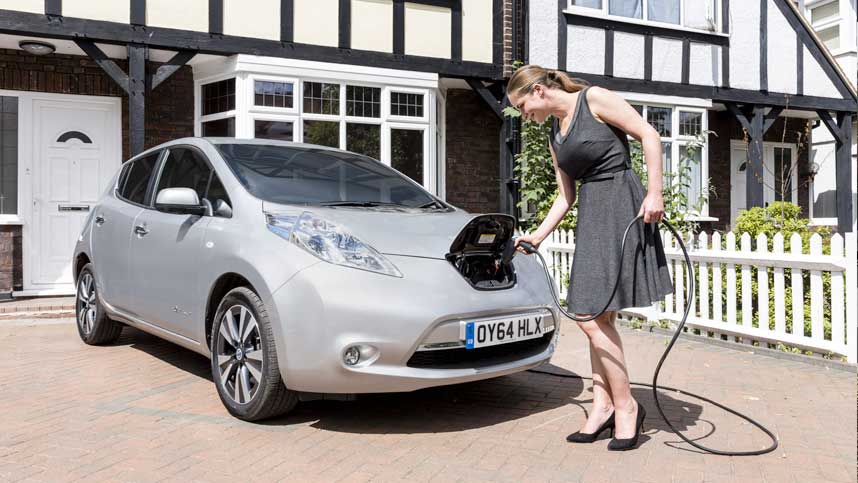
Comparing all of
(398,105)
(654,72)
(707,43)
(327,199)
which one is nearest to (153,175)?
(327,199)

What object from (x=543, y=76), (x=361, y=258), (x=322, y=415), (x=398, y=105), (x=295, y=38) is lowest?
(x=322, y=415)

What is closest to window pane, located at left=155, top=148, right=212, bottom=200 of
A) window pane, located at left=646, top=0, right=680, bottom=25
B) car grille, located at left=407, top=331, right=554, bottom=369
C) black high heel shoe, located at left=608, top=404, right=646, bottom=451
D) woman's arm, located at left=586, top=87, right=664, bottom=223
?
car grille, located at left=407, top=331, right=554, bottom=369

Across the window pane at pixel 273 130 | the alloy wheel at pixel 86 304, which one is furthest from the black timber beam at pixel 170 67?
the alloy wheel at pixel 86 304

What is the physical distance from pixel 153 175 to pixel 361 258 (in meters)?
2.41

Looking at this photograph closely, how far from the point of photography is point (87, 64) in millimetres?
9609

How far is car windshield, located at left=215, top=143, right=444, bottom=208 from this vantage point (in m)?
4.19

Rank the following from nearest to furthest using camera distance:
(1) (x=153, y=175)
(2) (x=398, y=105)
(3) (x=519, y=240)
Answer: (3) (x=519, y=240), (1) (x=153, y=175), (2) (x=398, y=105)

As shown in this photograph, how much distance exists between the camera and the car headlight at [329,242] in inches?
138

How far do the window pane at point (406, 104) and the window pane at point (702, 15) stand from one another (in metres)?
5.54

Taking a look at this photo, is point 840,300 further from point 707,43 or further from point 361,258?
point 707,43

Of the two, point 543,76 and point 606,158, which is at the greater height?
point 543,76

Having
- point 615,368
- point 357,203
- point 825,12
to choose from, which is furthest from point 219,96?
point 825,12

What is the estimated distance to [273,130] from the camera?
31.6 ft

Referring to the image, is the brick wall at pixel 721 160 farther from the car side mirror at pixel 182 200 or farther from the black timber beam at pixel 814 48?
the car side mirror at pixel 182 200
